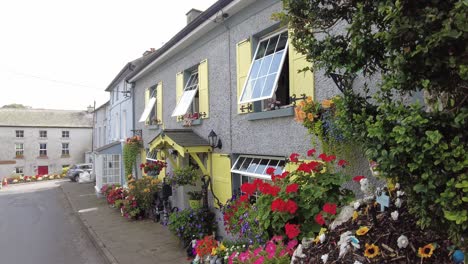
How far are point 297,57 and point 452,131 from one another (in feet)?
12.3

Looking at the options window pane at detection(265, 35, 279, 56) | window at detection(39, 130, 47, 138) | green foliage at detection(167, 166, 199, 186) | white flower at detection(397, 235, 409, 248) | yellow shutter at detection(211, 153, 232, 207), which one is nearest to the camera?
white flower at detection(397, 235, 409, 248)

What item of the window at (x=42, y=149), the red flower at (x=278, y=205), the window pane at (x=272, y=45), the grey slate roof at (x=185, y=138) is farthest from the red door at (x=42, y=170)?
the red flower at (x=278, y=205)

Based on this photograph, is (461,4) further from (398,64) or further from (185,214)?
(185,214)

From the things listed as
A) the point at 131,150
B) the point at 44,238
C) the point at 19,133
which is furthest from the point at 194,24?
the point at 19,133

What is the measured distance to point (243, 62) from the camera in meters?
6.68

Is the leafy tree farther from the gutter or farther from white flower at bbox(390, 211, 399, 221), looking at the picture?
the gutter

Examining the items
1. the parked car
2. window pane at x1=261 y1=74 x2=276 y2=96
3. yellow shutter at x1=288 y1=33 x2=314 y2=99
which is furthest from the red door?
yellow shutter at x1=288 y1=33 x2=314 y2=99

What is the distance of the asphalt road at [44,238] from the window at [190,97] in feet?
14.5

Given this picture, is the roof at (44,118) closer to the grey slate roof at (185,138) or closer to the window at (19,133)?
the window at (19,133)

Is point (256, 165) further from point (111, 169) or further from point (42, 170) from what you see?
point (42, 170)

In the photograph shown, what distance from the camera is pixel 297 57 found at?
5.35m

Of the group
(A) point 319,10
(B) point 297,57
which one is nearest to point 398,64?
(A) point 319,10

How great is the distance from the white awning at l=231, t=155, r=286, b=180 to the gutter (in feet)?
10.9

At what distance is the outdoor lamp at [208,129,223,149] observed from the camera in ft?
25.1
